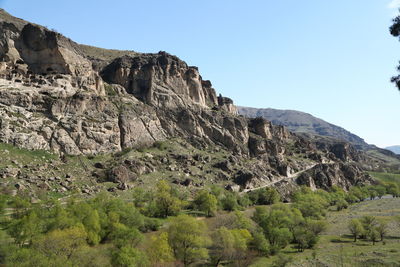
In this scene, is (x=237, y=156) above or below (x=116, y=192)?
above

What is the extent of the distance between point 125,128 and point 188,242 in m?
76.7

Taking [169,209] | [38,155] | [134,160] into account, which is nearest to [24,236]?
[169,209]

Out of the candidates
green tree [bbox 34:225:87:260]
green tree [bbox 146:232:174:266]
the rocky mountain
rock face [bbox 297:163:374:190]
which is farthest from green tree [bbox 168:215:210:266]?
rock face [bbox 297:163:374:190]

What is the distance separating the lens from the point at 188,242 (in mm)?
43656

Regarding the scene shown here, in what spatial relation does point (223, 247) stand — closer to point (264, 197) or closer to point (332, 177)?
point (264, 197)

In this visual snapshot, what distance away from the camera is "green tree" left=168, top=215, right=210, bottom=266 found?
42916mm

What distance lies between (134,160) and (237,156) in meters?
59.2

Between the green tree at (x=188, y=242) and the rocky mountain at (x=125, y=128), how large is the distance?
42.4 m

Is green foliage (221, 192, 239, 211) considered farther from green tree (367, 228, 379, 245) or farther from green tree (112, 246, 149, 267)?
green tree (112, 246, 149, 267)

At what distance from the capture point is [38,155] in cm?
8150

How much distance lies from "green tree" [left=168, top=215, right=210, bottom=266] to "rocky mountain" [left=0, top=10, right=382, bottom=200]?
1670 inches

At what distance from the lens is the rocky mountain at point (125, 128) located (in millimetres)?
86000

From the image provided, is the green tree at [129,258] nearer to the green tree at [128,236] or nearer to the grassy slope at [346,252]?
the green tree at [128,236]

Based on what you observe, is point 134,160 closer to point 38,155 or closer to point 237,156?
point 38,155
